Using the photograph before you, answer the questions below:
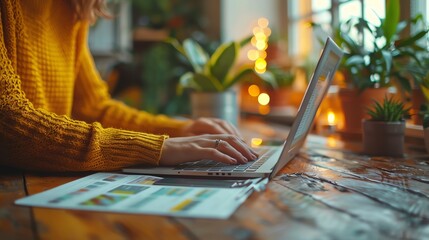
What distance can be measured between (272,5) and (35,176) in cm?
207

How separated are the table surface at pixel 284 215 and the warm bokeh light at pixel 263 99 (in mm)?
1281

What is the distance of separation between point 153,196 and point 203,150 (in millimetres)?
201

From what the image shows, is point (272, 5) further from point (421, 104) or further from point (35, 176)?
point (35, 176)

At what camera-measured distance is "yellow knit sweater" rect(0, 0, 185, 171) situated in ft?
2.45

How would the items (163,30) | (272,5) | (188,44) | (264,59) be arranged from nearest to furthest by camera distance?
(188,44) → (264,59) → (272,5) → (163,30)

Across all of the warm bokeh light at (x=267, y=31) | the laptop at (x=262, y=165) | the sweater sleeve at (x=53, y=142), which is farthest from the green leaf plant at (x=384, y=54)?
the warm bokeh light at (x=267, y=31)

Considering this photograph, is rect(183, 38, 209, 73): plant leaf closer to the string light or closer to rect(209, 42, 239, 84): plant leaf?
rect(209, 42, 239, 84): plant leaf

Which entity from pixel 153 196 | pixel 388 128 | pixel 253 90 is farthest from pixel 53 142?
pixel 253 90

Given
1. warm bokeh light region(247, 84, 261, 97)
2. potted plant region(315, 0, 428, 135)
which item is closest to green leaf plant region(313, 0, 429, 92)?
potted plant region(315, 0, 428, 135)

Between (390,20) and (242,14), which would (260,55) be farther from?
(390,20)

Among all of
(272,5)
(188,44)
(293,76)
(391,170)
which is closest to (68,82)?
(188,44)

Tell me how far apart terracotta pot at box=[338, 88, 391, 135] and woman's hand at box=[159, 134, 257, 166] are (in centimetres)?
49

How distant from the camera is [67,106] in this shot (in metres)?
1.08

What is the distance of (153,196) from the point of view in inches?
23.1
